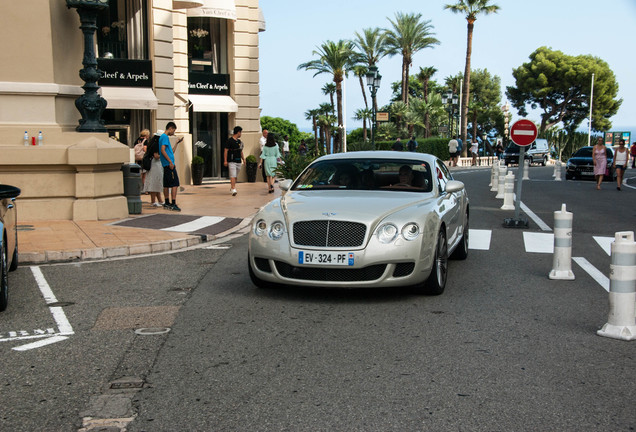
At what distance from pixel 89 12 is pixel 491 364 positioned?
12106mm

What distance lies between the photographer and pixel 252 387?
488 cm

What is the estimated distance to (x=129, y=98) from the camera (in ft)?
77.7

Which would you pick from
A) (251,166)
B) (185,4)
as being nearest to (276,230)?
(185,4)

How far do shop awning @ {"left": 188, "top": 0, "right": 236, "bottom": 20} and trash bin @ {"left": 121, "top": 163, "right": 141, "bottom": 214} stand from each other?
Result: 12989mm

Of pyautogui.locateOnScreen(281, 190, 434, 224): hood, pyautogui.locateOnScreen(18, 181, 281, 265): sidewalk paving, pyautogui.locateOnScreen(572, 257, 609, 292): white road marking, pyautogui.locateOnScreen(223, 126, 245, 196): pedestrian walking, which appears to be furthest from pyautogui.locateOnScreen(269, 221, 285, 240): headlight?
pyautogui.locateOnScreen(223, 126, 245, 196): pedestrian walking

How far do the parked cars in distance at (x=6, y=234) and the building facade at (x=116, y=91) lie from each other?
558cm

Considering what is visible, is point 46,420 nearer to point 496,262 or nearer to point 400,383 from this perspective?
point 400,383

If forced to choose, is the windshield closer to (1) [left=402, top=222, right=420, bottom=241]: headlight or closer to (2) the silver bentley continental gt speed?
(2) the silver bentley continental gt speed

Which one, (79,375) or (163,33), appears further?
(163,33)

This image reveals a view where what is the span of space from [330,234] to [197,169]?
19956mm

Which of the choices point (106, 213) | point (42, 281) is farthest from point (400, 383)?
point (106, 213)

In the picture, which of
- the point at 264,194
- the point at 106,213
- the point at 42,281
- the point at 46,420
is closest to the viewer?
the point at 46,420

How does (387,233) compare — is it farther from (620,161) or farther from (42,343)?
(620,161)

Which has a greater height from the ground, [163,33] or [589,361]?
[163,33]
